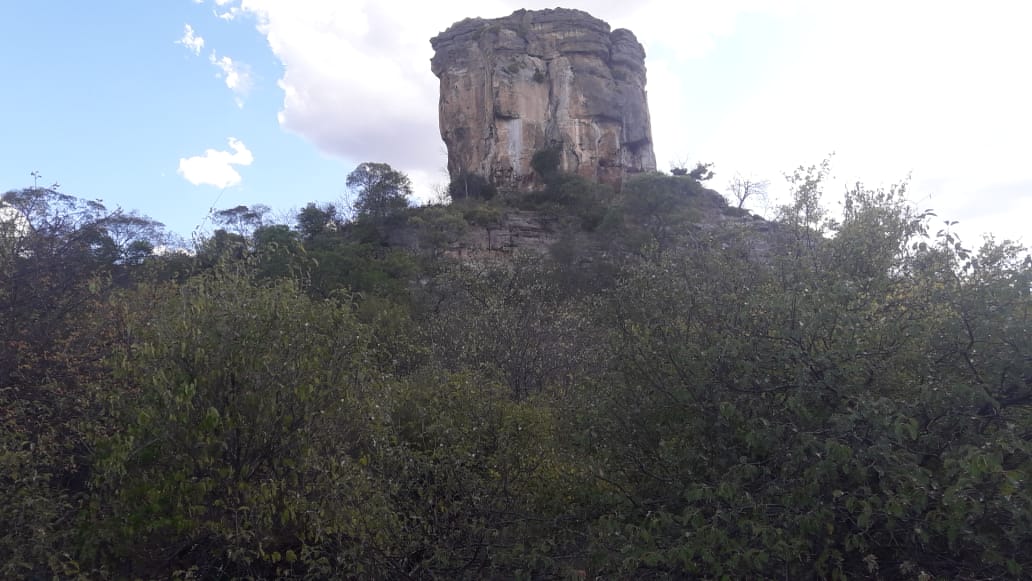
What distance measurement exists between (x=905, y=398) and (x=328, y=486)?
15.7ft

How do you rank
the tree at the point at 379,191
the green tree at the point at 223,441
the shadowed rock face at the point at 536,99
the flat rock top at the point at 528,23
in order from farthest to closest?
1. the flat rock top at the point at 528,23
2. the shadowed rock face at the point at 536,99
3. the tree at the point at 379,191
4. the green tree at the point at 223,441

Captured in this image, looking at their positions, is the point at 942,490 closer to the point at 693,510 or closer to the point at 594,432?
the point at 693,510

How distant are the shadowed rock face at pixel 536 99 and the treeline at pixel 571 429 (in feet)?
128

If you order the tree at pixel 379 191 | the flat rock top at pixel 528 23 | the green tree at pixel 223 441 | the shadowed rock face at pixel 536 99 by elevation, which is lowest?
the green tree at pixel 223 441

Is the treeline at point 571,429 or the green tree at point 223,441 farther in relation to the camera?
the green tree at point 223,441

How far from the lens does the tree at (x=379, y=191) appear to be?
39875mm

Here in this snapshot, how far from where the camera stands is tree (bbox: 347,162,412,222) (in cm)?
3988

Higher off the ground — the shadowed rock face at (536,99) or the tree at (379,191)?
the shadowed rock face at (536,99)

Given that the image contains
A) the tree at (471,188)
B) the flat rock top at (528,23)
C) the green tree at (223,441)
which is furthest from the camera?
the flat rock top at (528,23)

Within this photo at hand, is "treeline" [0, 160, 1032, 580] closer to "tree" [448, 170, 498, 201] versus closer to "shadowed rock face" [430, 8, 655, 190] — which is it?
"tree" [448, 170, 498, 201]

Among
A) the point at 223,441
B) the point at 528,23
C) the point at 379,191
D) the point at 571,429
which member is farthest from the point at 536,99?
the point at 223,441

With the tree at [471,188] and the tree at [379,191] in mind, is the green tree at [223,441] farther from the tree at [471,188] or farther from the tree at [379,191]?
the tree at [471,188]

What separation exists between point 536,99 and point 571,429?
42.8m

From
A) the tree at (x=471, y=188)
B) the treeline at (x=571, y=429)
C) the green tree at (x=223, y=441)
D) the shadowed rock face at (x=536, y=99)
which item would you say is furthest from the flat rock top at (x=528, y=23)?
the green tree at (x=223, y=441)
